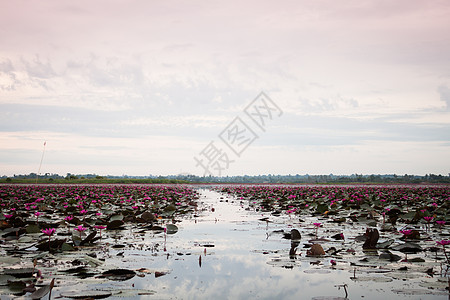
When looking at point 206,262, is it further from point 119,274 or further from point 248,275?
point 119,274

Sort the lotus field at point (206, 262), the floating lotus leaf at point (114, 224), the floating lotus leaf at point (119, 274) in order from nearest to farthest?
the lotus field at point (206, 262)
the floating lotus leaf at point (119, 274)
the floating lotus leaf at point (114, 224)

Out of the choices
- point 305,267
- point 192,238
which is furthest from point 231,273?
point 192,238

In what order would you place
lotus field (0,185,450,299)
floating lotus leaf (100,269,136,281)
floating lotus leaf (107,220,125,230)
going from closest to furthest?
lotus field (0,185,450,299) < floating lotus leaf (100,269,136,281) < floating lotus leaf (107,220,125,230)

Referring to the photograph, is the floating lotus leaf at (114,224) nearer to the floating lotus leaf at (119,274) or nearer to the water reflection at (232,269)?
the water reflection at (232,269)

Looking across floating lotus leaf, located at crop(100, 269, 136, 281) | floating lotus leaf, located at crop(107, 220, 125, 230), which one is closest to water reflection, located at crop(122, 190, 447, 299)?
floating lotus leaf, located at crop(100, 269, 136, 281)

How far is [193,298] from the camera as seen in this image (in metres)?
3.51

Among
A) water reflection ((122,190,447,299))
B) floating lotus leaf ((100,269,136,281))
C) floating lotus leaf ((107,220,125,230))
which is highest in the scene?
floating lotus leaf ((107,220,125,230))

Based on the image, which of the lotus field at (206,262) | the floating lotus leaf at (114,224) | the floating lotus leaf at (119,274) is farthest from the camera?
the floating lotus leaf at (114,224)

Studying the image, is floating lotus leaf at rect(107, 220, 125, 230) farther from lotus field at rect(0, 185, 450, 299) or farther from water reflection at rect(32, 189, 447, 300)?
water reflection at rect(32, 189, 447, 300)

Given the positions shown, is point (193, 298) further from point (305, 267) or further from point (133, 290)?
point (305, 267)

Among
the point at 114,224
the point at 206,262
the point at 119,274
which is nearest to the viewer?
the point at 119,274

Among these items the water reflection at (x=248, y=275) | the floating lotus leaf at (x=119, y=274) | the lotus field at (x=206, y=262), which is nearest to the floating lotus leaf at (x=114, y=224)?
the lotus field at (x=206, y=262)

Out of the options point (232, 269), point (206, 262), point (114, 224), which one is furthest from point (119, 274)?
point (114, 224)

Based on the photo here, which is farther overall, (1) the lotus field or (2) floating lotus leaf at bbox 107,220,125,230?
(2) floating lotus leaf at bbox 107,220,125,230
